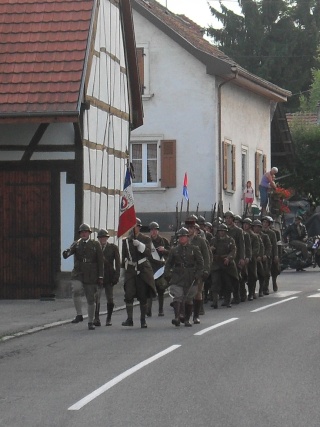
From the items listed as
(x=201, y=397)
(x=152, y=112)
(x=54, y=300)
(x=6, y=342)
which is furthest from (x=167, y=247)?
(x=152, y=112)

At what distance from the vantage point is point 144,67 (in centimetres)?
Answer: 4250

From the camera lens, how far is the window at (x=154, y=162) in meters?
42.0

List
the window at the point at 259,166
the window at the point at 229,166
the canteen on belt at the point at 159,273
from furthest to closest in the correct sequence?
1. the window at the point at 259,166
2. the window at the point at 229,166
3. the canteen on belt at the point at 159,273

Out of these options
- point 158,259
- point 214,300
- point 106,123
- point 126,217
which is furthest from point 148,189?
point 126,217

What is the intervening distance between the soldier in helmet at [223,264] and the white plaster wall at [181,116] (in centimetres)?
1535

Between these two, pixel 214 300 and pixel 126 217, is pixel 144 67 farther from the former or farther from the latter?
pixel 126 217

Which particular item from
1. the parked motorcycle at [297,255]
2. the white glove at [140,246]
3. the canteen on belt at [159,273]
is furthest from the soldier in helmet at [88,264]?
the parked motorcycle at [297,255]

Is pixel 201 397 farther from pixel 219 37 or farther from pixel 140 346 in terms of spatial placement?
pixel 219 37

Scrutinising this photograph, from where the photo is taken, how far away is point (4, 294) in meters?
27.2

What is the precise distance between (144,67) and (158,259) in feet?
64.9

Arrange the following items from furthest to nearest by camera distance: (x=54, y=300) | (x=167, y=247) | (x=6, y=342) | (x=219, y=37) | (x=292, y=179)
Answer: (x=219, y=37), (x=292, y=179), (x=54, y=300), (x=167, y=247), (x=6, y=342)

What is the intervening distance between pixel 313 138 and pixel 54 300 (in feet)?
111

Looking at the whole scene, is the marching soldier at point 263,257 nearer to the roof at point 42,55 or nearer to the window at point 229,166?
the roof at point 42,55

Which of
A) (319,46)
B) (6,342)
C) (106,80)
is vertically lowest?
(6,342)
